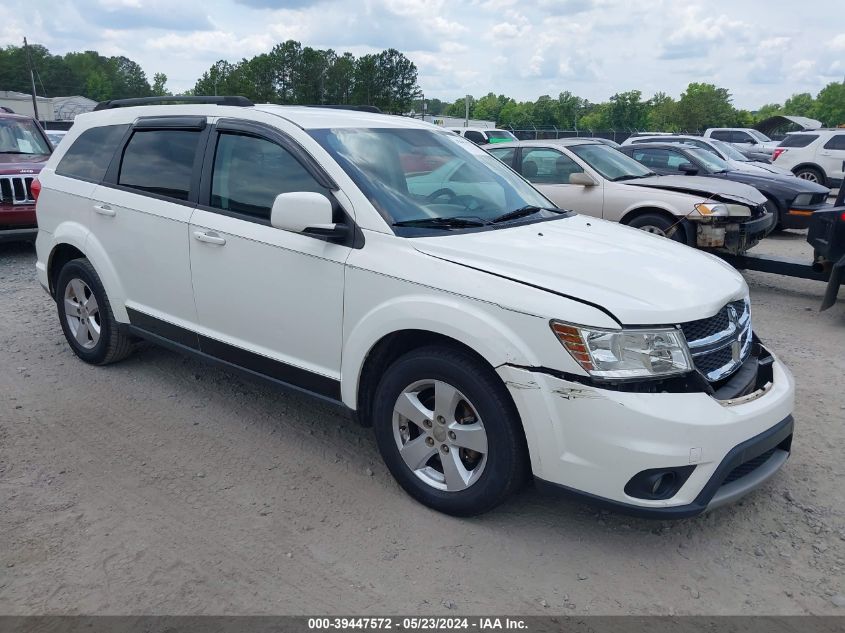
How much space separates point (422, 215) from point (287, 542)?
1713 mm

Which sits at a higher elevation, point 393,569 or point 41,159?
point 41,159

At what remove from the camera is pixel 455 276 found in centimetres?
318

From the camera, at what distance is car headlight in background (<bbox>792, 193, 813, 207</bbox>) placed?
10664mm

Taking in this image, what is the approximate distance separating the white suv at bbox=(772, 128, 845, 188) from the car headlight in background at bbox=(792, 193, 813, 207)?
944cm

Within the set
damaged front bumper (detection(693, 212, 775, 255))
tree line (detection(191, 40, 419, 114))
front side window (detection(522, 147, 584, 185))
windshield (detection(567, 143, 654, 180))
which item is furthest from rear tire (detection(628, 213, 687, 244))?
tree line (detection(191, 40, 419, 114))

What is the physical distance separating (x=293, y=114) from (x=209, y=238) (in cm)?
86

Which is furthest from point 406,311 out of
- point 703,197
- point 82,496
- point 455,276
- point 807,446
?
point 703,197

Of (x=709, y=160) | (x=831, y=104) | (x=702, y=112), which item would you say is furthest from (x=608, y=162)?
(x=831, y=104)

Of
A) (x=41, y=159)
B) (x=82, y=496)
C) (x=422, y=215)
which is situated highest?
(x=422, y=215)

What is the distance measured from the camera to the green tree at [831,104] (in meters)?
98.8

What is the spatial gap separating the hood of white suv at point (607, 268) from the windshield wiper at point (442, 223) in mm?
107

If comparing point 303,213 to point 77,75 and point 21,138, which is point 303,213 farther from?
point 77,75

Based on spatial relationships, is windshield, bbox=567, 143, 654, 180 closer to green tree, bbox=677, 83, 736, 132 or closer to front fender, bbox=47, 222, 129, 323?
front fender, bbox=47, 222, 129, 323

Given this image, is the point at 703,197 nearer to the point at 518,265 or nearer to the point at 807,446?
the point at 807,446
